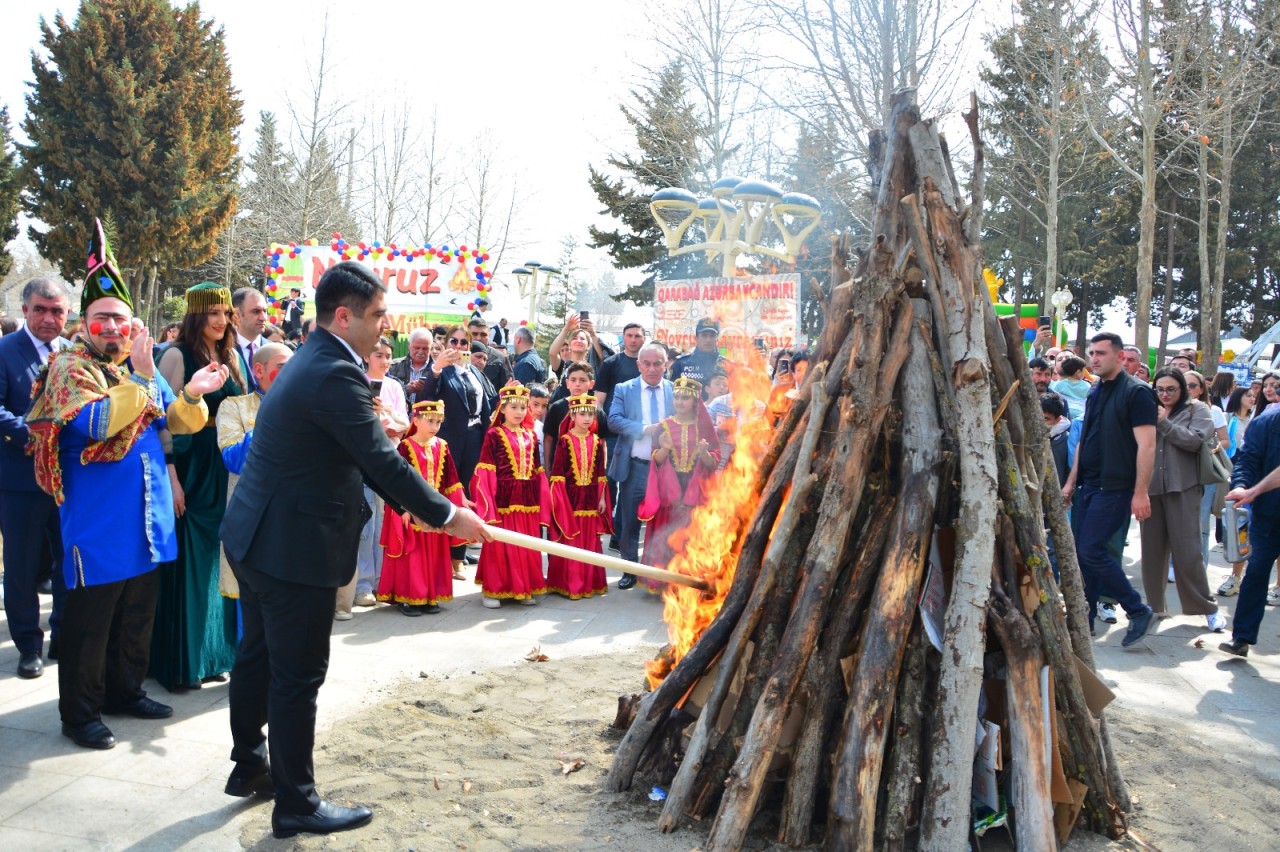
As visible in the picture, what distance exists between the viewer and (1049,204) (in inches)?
979

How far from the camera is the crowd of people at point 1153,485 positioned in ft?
21.9

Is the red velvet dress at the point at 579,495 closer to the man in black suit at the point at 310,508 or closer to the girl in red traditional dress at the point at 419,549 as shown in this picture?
the girl in red traditional dress at the point at 419,549

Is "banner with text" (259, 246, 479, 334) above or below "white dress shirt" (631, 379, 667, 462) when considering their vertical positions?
above

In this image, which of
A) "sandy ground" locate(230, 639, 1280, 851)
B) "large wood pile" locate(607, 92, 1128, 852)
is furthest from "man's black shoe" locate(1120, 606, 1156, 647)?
"large wood pile" locate(607, 92, 1128, 852)

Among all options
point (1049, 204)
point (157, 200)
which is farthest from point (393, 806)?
point (157, 200)

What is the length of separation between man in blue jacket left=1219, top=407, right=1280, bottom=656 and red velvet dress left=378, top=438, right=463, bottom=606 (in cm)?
589

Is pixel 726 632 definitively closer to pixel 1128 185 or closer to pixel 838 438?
pixel 838 438

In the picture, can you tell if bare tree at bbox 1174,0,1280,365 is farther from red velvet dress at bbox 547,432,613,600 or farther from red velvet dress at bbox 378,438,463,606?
red velvet dress at bbox 378,438,463,606

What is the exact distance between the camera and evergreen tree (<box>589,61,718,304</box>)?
2411 cm

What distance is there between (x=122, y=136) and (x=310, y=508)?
2743 cm

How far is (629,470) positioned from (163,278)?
2736cm

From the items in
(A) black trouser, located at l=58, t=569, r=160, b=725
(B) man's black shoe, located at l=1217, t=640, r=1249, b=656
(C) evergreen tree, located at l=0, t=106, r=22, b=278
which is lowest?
(B) man's black shoe, located at l=1217, t=640, r=1249, b=656

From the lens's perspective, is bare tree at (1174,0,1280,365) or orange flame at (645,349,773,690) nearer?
orange flame at (645,349,773,690)

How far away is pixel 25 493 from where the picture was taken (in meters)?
5.19
